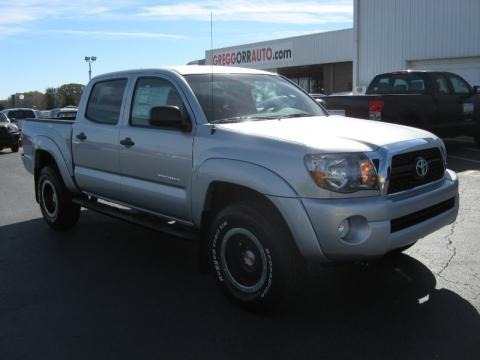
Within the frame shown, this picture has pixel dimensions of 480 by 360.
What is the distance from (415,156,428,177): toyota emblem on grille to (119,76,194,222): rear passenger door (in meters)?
1.77

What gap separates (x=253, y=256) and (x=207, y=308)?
583 mm

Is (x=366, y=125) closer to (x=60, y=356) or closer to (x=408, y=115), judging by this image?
(x=60, y=356)

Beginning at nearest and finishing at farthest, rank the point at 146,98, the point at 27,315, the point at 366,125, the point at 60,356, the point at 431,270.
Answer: the point at 60,356
the point at 27,315
the point at 366,125
the point at 431,270
the point at 146,98

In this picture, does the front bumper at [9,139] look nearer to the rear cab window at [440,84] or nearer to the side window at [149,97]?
the rear cab window at [440,84]

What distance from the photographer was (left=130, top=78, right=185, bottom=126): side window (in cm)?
495

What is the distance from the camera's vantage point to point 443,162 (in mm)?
4438

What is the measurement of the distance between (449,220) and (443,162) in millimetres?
475

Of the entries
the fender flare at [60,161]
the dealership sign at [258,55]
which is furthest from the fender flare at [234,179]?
the dealership sign at [258,55]

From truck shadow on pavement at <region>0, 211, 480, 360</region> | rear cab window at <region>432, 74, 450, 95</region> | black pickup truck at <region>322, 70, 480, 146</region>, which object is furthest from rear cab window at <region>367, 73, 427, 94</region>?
truck shadow on pavement at <region>0, 211, 480, 360</region>

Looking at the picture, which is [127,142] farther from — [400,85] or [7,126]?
[7,126]

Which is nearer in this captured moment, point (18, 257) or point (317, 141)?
point (317, 141)

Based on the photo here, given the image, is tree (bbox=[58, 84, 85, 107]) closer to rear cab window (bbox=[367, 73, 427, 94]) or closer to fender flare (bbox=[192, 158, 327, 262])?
rear cab window (bbox=[367, 73, 427, 94])

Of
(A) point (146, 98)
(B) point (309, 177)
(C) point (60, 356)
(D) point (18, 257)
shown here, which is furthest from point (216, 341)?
(D) point (18, 257)

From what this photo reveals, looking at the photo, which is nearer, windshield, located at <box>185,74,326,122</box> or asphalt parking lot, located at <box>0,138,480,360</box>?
asphalt parking lot, located at <box>0,138,480,360</box>
